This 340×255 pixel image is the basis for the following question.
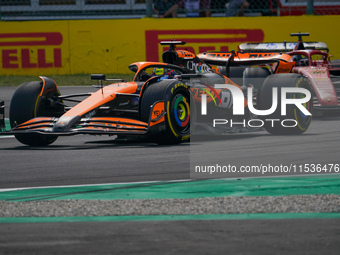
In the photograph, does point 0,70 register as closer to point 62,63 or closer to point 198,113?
point 62,63

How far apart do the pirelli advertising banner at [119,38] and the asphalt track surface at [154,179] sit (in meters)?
5.59

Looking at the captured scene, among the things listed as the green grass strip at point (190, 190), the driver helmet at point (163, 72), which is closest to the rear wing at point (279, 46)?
the driver helmet at point (163, 72)

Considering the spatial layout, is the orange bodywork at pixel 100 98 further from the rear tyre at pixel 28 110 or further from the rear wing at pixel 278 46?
the rear wing at pixel 278 46

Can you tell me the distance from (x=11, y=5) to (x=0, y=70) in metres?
1.48

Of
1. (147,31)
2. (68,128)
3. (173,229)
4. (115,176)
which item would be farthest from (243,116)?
(147,31)

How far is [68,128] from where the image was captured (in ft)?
26.2

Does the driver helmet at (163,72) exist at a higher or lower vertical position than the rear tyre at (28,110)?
higher

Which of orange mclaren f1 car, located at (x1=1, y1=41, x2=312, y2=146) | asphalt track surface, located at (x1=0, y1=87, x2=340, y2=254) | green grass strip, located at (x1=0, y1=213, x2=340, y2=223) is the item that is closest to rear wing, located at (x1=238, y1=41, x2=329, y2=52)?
asphalt track surface, located at (x1=0, y1=87, x2=340, y2=254)

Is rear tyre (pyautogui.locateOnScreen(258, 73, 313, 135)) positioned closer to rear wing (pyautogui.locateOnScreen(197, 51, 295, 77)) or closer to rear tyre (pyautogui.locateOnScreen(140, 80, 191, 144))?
rear wing (pyautogui.locateOnScreen(197, 51, 295, 77))

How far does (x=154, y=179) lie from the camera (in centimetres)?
632

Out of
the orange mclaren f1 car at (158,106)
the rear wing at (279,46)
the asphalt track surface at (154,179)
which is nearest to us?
the asphalt track surface at (154,179)

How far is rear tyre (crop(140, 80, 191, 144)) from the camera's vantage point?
817 cm

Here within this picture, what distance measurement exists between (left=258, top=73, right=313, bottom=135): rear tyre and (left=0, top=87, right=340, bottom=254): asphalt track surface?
0.63 ft

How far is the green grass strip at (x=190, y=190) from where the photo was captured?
5648mm
